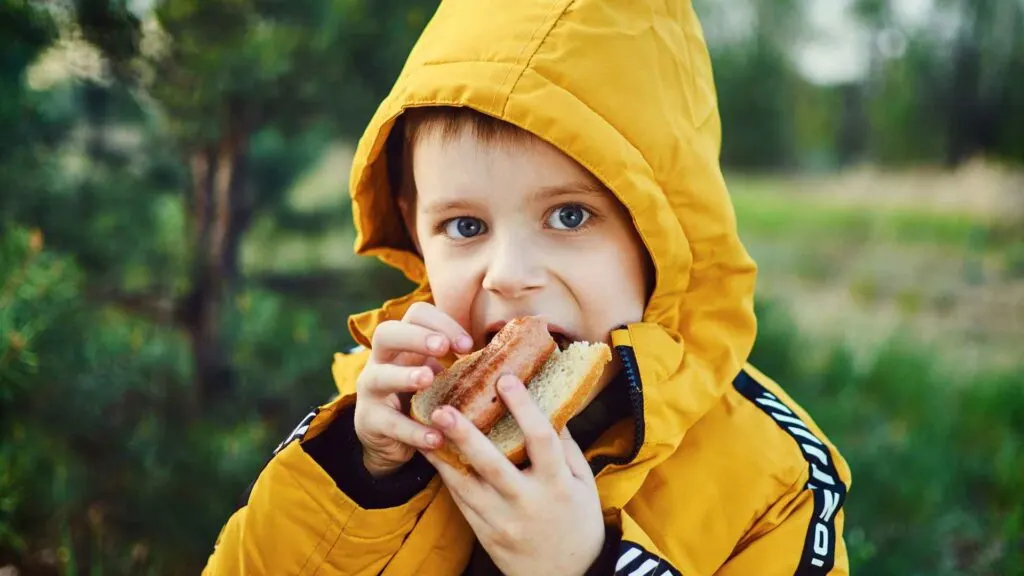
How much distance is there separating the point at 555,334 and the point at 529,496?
302mm

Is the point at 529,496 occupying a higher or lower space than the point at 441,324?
lower

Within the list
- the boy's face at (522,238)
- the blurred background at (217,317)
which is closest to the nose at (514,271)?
the boy's face at (522,238)

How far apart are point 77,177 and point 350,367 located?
1866 mm

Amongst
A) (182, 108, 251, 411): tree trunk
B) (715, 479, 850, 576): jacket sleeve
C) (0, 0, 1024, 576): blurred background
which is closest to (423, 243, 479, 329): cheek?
(715, 479, 850, 576): jacket sleeve

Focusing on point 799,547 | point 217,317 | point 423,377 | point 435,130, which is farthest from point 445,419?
point 217,317

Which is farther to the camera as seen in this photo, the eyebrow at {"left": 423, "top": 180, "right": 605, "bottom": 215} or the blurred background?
the blurred background

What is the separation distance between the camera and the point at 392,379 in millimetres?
1203

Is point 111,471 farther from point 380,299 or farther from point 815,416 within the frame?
point 815,416

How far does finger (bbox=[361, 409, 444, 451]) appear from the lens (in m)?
1.17

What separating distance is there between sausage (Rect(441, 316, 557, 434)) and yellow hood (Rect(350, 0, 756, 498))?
22 centimetres

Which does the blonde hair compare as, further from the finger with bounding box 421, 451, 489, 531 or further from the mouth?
the finger with bounding box 421, 451, 489, 531

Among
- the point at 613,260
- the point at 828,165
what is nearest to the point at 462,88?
the point at 613,260

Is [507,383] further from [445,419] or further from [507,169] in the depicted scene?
[507,169]

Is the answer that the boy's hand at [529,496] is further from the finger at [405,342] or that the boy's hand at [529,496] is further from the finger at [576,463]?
the finger at [405,342]
